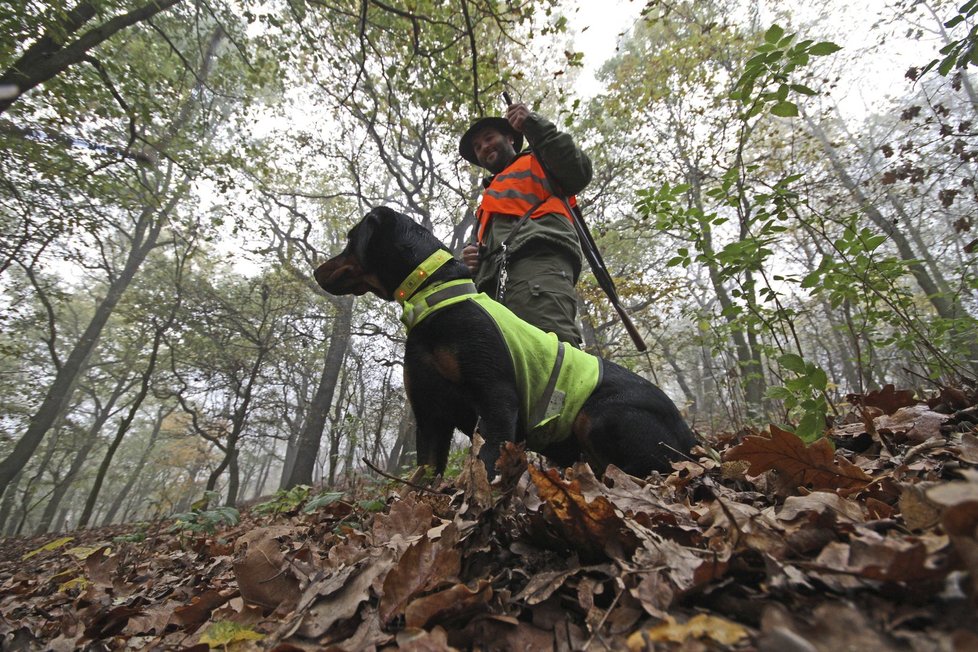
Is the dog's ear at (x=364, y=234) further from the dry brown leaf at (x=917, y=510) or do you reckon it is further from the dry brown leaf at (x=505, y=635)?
the dry brown leaf at (x=917, y=510)

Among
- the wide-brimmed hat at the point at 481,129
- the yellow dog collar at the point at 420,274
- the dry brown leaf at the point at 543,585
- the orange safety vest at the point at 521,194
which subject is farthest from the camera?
the wide-brimmed hat at the point at 481,129

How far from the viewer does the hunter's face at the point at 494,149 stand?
435cm

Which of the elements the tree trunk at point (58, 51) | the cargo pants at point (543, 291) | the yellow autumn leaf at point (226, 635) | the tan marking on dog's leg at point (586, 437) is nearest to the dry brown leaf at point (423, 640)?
the yellow autumn leaf at point (226, 635)

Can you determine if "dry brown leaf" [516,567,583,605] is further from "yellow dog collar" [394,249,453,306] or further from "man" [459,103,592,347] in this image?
"man" [459,103,592,347]

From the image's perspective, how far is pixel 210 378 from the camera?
40.4 ft

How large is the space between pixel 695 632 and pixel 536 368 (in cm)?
184

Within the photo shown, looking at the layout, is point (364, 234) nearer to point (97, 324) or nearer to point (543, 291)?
point (543, 291)

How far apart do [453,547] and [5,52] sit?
8.34 meters

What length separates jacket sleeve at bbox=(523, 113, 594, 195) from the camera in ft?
12.1

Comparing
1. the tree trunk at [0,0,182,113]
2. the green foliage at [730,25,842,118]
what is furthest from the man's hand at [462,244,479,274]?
the tree trunk at [0,0,182,113]

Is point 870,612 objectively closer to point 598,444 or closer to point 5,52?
point 598,444

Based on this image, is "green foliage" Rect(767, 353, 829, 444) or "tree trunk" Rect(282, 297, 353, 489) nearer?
"green foliage" Rect(767, 353, 829, 444)

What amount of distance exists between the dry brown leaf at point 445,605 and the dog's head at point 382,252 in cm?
209

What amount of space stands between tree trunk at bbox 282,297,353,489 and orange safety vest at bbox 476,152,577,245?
32.8 ft
